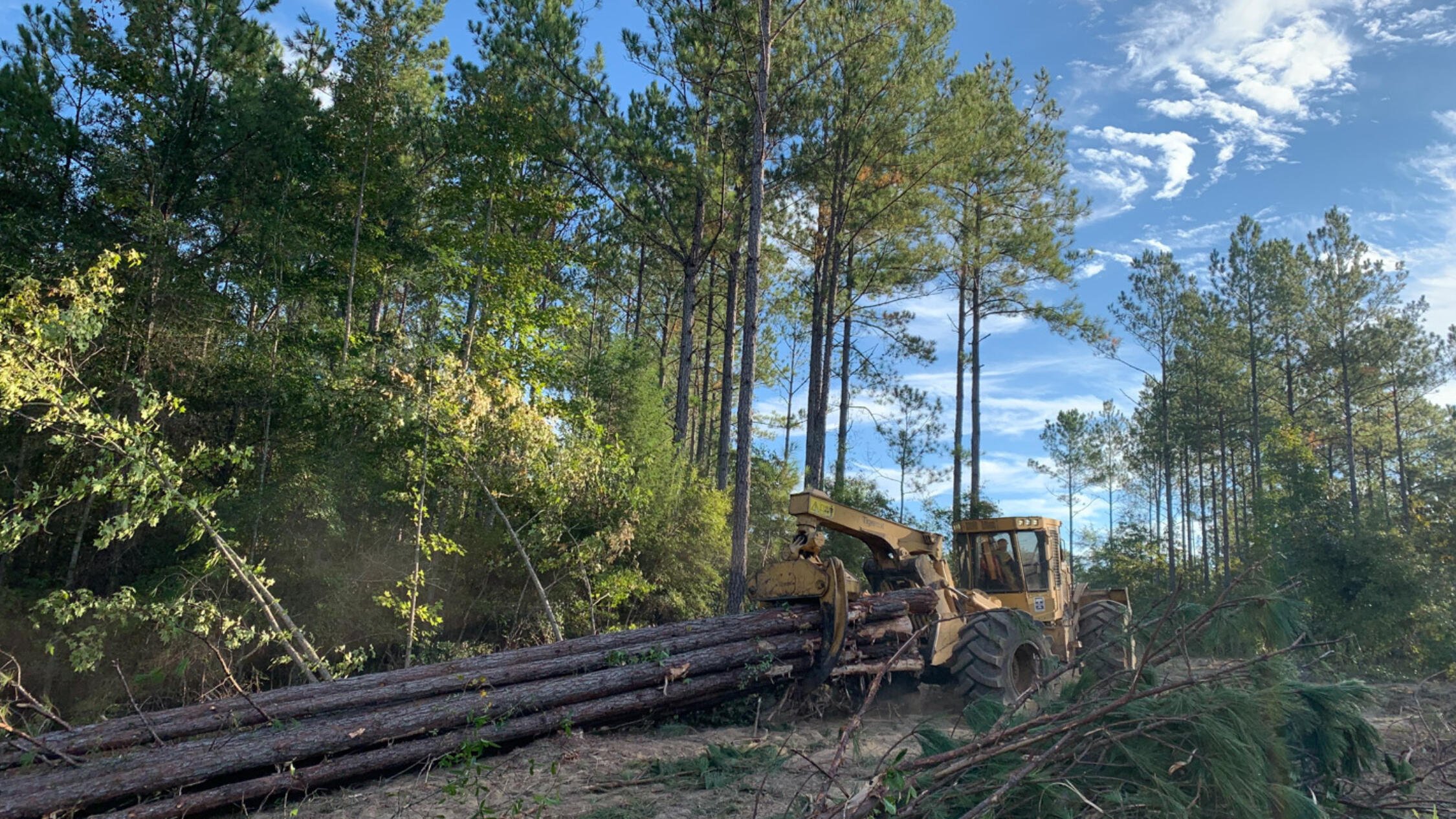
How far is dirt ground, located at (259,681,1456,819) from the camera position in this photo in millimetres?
4977

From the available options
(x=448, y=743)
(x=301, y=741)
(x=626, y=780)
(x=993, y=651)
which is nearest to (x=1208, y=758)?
(x=626, y=780)

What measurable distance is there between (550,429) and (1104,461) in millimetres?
39400

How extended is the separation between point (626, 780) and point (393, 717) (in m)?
1.81

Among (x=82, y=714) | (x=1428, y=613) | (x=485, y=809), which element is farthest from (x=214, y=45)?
(x=1428, y=613)

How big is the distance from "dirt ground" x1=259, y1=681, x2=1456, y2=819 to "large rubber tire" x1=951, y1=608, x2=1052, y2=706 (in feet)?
4.35

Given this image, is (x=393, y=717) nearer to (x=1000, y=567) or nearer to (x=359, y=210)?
(x=1000, y=567)

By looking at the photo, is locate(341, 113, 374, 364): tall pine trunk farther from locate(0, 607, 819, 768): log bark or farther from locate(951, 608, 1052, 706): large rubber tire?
locate(951, 608, 1052, 706): large rubber tire

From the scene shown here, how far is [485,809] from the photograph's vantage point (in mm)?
4535

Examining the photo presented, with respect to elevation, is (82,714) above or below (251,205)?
below

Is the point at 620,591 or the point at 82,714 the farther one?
the point at 620,591

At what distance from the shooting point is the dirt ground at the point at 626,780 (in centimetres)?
498

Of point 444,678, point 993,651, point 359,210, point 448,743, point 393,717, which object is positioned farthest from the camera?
point 359,210

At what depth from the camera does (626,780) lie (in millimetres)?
5586

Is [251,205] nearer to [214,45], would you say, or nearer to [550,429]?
[214,45]
